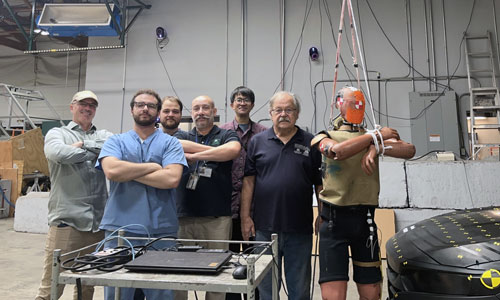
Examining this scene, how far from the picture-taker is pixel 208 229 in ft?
6.45

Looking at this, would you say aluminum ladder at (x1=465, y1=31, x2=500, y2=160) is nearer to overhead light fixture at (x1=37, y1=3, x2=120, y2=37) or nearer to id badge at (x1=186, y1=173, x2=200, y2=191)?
id badge at (x1=186, y1=173, x2=200, y2=191)

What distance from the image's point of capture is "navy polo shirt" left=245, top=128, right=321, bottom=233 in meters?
1.79

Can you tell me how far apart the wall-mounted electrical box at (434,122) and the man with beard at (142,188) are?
4846 millimetres

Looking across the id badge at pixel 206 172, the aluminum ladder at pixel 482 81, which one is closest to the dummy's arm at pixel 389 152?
the id badge at pixel 206 172

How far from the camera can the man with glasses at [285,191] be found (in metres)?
1.79

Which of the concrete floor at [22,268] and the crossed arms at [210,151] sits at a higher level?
the crossed arms at [210,151]

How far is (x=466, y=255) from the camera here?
1318 millimetres

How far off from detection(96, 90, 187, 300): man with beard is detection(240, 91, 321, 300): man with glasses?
0.48 metres

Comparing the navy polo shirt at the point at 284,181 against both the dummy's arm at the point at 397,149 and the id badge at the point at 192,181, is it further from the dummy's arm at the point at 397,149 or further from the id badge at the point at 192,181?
the dummy's arm at the point at 397,149

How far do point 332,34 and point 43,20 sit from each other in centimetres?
508

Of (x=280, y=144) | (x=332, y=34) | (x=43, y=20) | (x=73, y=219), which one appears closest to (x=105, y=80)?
(x=43, y=20)

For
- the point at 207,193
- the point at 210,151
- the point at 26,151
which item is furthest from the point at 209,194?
the point at 26,151

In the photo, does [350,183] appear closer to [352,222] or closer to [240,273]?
[352,222]

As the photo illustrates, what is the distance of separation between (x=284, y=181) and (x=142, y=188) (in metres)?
0.75
